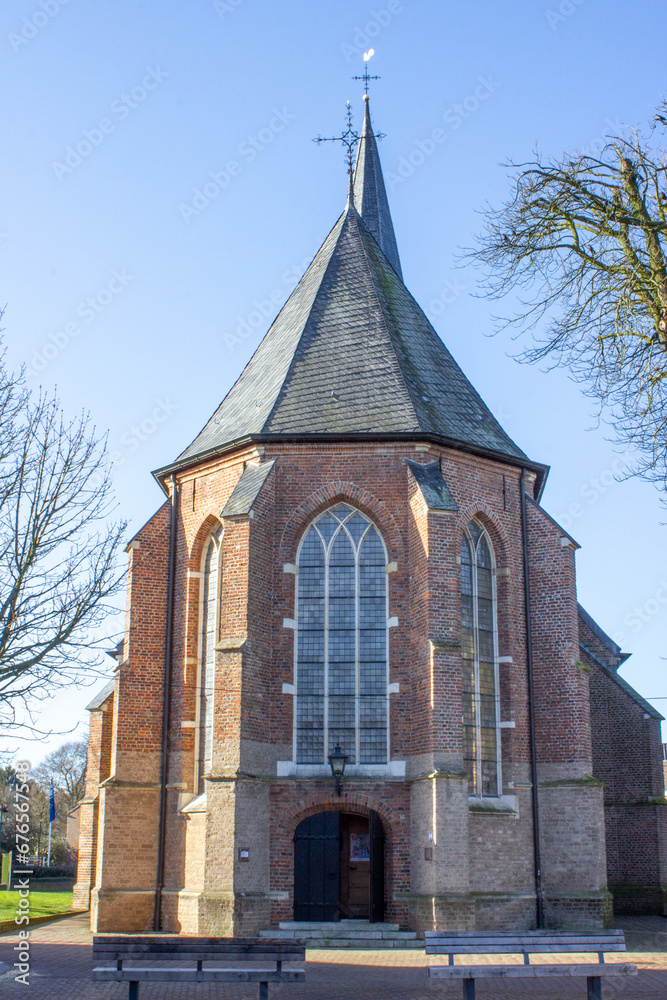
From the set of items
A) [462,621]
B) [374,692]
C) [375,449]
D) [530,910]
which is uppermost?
[375,449]

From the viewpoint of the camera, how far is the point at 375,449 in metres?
19.2

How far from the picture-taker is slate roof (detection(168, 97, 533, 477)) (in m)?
19.8

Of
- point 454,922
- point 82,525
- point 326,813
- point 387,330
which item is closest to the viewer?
point 82,525

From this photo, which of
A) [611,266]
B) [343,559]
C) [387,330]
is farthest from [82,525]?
[387,330]

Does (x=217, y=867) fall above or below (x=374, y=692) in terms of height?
below

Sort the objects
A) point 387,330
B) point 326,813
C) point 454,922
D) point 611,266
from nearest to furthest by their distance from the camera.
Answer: point 611,266 → point 454,922 → point 326,813 → point 387,330

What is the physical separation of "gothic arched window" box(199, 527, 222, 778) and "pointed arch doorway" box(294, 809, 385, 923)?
272cm

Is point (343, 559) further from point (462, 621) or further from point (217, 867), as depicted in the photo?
point (217, 867)

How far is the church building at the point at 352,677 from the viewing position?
56.0 ft

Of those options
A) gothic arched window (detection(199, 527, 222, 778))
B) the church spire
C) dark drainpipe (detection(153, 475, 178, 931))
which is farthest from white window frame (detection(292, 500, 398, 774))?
the church spire

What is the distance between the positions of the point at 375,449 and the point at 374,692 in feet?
14.9

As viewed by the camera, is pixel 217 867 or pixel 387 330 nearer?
pixel 217 867

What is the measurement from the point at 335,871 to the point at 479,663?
4719mm

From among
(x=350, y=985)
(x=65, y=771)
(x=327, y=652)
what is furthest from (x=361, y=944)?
(x=65, y=771)
